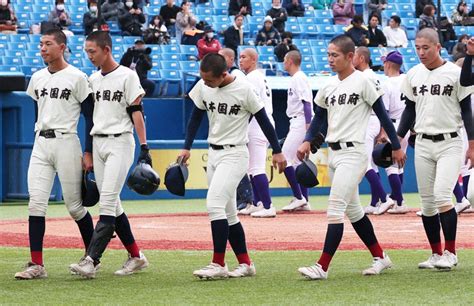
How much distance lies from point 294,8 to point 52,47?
18827 millimetres

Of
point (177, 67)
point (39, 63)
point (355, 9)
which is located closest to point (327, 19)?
point (355, 9)

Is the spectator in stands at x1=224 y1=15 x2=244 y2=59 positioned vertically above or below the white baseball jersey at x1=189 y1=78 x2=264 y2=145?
below

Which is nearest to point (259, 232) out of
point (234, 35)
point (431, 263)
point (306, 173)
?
point (306, 173)

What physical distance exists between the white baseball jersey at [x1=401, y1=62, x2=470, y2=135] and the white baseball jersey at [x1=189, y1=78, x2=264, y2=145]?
1324mm

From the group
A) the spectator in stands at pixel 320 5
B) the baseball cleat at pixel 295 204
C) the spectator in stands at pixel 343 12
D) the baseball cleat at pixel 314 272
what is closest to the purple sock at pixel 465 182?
the baseball cleat at pixel 295 204

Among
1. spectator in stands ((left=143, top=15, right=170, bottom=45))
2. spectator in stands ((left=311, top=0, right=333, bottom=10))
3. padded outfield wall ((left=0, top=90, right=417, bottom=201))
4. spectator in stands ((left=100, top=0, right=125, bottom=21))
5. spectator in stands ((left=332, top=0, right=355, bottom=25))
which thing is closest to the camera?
padded outfield wall ((left=0, top=90, right=417, bottom=201))

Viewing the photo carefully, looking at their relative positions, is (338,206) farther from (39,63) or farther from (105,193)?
(39,63)

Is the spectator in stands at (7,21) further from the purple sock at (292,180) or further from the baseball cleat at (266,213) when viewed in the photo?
the baseball cleat at (266,213)

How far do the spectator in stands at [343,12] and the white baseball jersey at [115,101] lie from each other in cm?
1863

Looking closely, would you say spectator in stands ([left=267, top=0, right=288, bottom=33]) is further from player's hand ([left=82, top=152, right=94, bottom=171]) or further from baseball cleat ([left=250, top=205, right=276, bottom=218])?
player's hand ([left=82, top=152, right=94, bottom=171])

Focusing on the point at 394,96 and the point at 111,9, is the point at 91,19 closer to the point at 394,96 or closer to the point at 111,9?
the point at 111,9

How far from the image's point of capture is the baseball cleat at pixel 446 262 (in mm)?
8672

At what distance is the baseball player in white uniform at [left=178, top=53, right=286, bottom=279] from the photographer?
8.45 meters

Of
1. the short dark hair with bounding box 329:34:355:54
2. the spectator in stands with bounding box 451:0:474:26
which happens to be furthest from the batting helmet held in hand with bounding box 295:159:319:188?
the spectator in stands with bounding box 451:0:474:26
